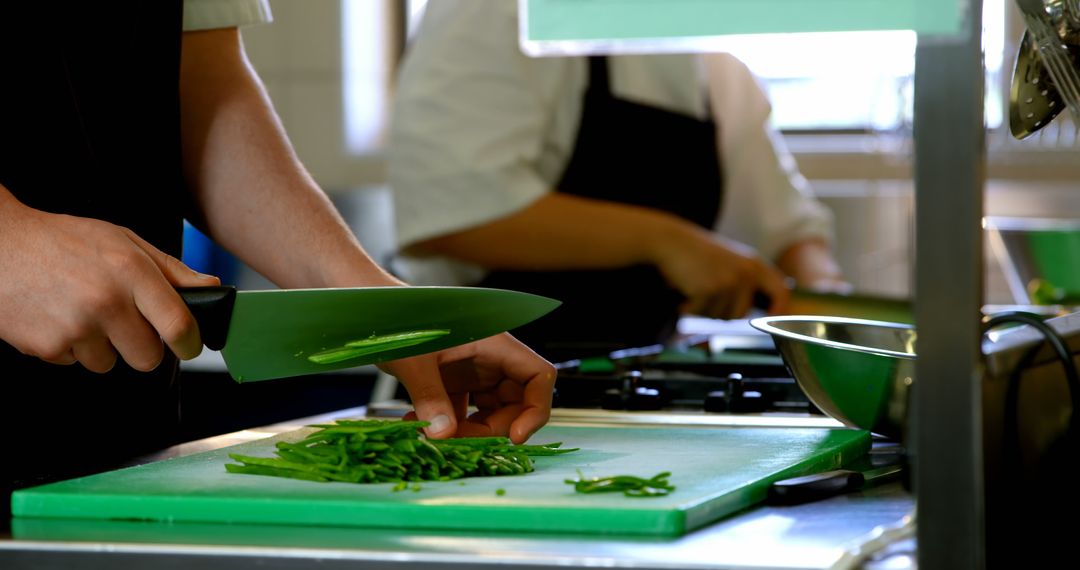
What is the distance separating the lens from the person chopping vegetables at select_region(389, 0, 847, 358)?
1.97 m

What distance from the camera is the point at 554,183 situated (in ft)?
6.88

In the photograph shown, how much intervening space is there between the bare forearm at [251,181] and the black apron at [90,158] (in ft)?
0.10

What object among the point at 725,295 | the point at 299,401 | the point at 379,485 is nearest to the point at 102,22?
the point at 379,485

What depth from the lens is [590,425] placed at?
99 centimetres

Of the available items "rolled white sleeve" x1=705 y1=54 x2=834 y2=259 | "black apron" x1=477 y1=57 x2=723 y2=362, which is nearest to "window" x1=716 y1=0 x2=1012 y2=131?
"rolled white sleeve" x1=705 y1=54 x2=834 y2=259

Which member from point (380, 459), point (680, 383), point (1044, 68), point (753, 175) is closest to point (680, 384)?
point (680, 383)

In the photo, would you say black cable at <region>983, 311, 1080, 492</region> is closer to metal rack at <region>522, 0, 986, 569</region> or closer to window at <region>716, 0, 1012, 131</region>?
metal rack at <region>522, 0, 986, 569</region>

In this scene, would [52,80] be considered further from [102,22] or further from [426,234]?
[426,234]

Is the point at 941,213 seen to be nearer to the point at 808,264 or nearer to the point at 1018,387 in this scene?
the point at 1018,387

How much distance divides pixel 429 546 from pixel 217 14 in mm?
686

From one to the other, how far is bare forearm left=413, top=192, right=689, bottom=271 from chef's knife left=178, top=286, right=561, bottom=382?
3.51 ft

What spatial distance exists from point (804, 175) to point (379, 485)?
3.17m

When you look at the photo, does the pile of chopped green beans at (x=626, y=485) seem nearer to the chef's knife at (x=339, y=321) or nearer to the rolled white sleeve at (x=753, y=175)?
the chef's knife at (x=339, y=321)

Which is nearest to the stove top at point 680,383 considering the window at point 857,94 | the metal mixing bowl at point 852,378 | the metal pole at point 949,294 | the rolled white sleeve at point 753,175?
the metal mixing bowl at point 852,378
